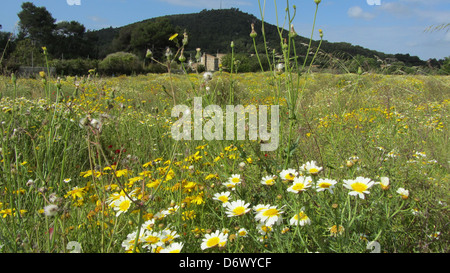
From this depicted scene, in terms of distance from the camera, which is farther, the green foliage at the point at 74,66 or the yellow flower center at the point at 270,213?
the green foliage at the point at 74,66

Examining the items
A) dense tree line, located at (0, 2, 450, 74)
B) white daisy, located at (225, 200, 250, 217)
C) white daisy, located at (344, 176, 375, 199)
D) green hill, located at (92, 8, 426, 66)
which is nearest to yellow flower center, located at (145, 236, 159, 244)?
white daisy, located at (225, 200, 250, 217)

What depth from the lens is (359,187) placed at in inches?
34.1

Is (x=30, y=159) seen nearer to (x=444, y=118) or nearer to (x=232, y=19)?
(x=444, y=118)

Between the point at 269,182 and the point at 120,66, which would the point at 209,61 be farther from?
the point at 120,66

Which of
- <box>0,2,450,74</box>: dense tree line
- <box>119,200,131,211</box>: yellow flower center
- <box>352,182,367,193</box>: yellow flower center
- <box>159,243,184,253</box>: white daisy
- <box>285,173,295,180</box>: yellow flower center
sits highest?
<box>0,2,450,74</box>: dense tree line

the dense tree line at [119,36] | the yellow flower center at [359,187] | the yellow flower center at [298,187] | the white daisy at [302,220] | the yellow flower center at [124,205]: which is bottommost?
the white daisy at [302,220]

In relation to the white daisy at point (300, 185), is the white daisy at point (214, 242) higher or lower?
lower

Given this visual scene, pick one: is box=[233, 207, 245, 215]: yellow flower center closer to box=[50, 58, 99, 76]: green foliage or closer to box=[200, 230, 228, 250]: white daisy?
box=[200, 230, 228, 250]: white daisy

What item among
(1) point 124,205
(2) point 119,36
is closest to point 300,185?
(1) point 124,205

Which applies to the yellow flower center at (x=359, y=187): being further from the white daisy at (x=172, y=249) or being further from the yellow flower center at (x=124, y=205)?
the yellow flower center at (x=124, y=205)

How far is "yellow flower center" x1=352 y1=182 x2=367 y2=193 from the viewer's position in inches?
33.7

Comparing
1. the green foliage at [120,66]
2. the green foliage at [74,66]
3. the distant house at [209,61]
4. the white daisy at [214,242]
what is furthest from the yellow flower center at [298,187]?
the green foliage at [74,66]

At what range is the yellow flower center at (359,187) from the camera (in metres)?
0.86
